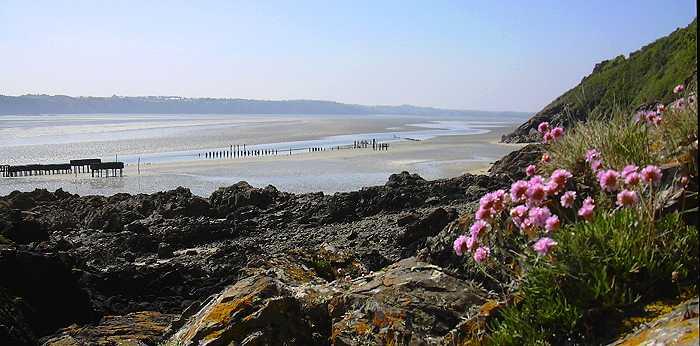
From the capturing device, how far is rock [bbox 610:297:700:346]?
265cm

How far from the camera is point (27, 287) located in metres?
10.7

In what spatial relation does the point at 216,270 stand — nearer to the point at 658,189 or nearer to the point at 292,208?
the point at 292,208

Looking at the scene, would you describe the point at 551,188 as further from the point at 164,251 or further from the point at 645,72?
the point at 645,72

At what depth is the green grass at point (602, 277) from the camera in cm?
332

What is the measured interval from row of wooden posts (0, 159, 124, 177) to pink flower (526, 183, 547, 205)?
140 ft

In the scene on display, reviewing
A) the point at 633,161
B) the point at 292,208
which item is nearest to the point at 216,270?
the point at 292,208

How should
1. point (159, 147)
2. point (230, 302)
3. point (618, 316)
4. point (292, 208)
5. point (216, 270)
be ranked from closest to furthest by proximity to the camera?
point (618, 316) → point (230, 302) → point (216, 270) → point (292, 208) → point (159, 147)

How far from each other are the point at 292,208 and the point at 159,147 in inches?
1836

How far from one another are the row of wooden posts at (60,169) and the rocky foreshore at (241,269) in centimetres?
1600

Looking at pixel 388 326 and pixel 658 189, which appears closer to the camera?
pixel 658 189

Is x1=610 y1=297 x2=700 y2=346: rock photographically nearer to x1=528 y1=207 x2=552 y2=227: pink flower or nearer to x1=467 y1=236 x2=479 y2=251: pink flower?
x1=528 y1=207 x2=552 y2=227: pink flower

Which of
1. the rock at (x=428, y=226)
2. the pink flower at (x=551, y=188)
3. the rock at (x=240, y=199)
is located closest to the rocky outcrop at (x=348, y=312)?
the pink flower at (x=551, y=188)

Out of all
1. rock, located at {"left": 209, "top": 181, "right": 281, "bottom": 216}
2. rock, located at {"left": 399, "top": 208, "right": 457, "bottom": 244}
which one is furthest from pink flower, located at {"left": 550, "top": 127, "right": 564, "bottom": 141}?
rock, located at {"left": 209, "top": 181, "right": 281, "bottom": 216}

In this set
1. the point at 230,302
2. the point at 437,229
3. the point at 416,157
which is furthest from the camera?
the point at 416,157
